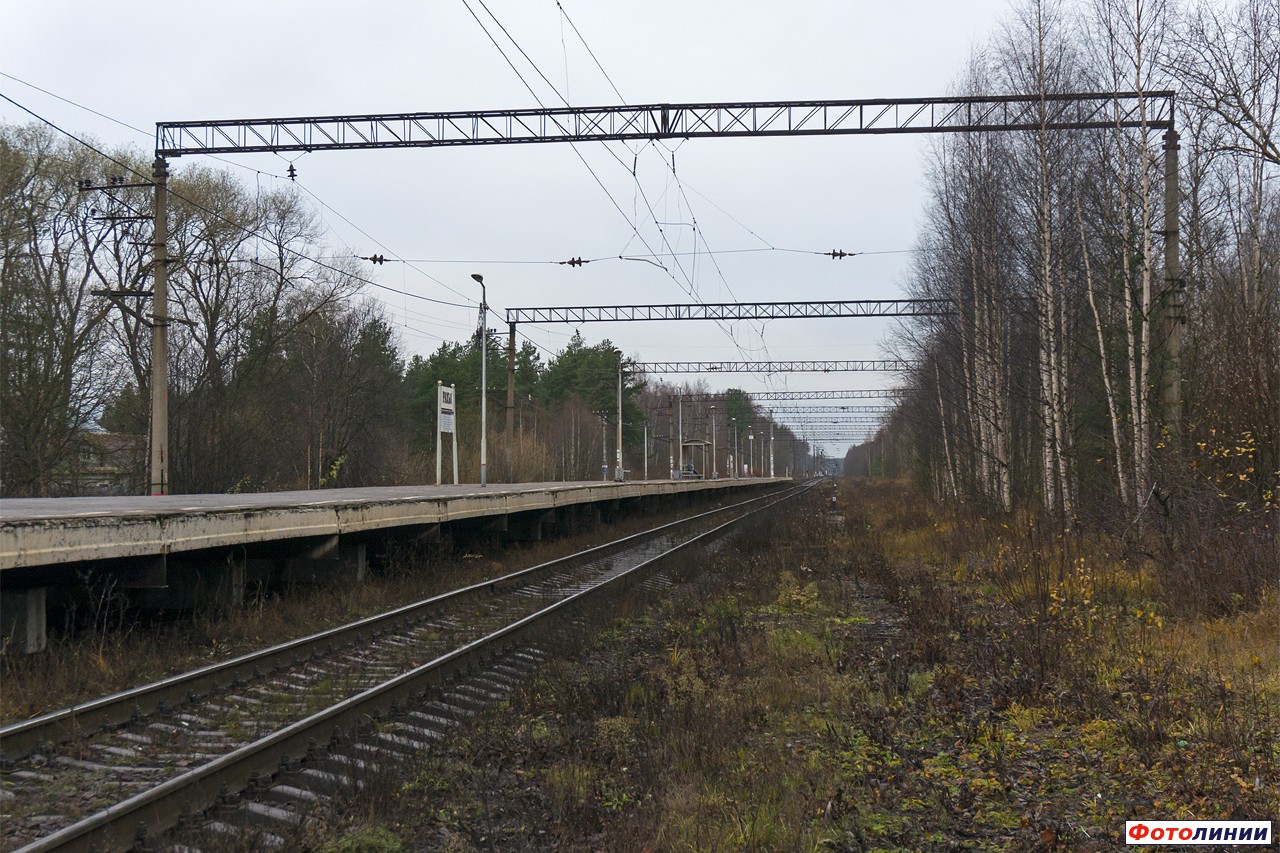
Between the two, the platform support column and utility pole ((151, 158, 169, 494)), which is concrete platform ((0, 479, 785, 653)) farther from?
utility pole ((151, 158, 169, 494))

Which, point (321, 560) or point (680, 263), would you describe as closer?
point (321, 560)

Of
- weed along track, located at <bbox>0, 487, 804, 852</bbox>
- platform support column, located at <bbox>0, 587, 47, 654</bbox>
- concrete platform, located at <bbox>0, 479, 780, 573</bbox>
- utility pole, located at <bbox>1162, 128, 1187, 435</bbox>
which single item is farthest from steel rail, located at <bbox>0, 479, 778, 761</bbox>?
utility pole, located at <bbox>1162, 128, 1187, 435</bbox>

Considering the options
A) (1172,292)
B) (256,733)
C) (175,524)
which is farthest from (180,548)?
(1172,292)

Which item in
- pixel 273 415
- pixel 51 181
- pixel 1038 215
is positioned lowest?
pixel 273 415

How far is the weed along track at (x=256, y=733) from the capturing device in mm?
4637

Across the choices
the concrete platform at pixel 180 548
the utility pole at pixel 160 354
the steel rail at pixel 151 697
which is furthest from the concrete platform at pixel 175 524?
the utility pole at pixel 160 354

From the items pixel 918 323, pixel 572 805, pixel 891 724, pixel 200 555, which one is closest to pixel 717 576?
pixel 200 555

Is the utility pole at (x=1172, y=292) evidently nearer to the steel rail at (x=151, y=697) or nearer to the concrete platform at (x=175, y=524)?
the concrete platform at (x=175, y=524)

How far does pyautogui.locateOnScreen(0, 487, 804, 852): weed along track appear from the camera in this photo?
15.2ft

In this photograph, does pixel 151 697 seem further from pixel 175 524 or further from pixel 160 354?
pixel 160 354

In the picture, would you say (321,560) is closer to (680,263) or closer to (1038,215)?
(1038,215)

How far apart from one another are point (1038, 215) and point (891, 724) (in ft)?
42.8

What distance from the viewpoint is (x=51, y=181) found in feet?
85.5

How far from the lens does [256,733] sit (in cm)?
605
